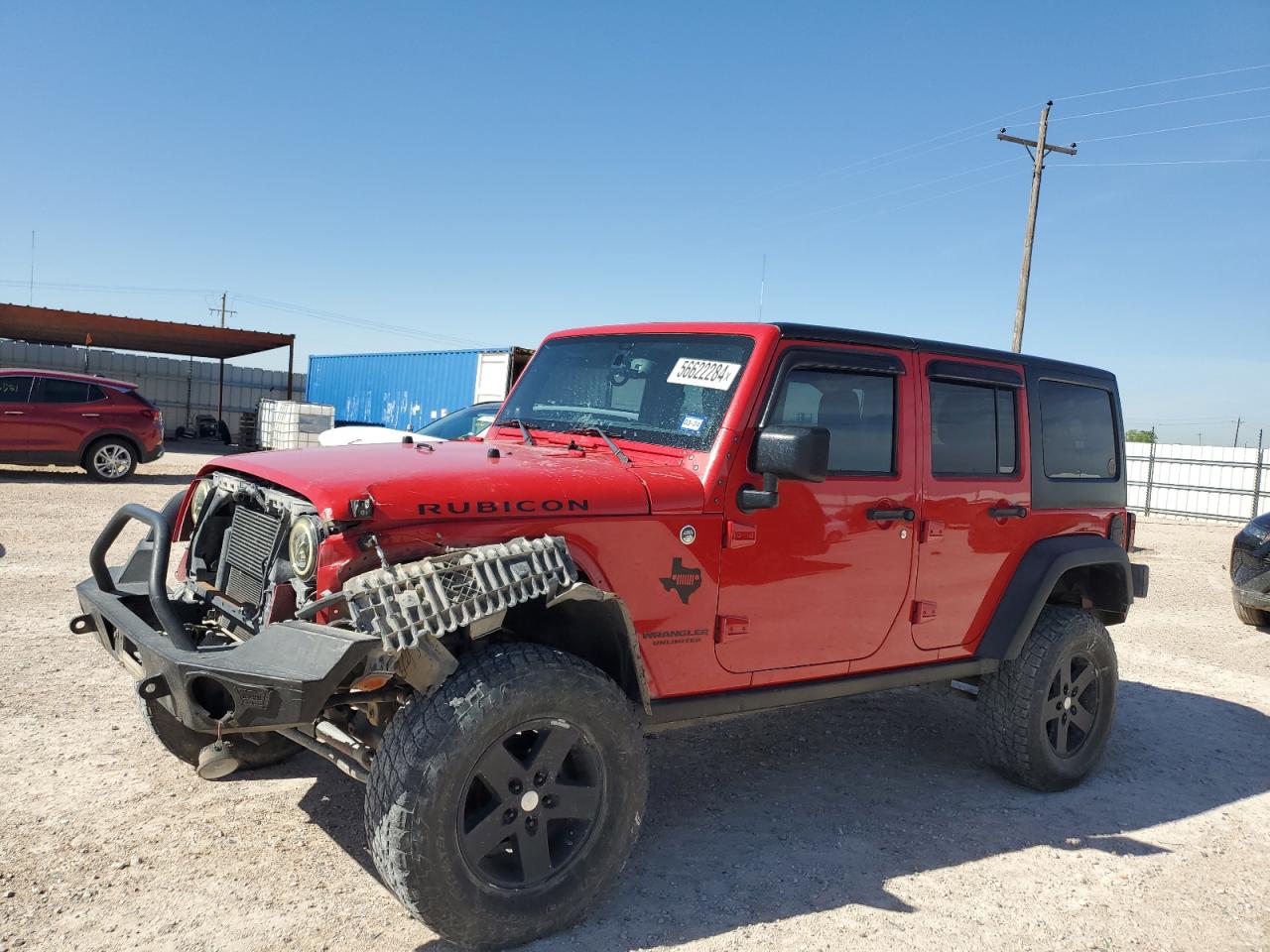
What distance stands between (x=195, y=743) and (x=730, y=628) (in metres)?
2.24

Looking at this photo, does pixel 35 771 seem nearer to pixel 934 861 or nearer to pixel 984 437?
pixel 934 861

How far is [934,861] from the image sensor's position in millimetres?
3785

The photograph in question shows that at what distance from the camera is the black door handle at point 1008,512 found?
14.4ft

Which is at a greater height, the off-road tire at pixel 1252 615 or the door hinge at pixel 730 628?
the door hinge at pixel 730 628

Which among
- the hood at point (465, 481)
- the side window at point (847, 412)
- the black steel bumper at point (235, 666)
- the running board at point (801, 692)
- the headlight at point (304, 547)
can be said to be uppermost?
the side window at point (847, 412)

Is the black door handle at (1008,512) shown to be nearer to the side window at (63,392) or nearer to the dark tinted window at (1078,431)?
the dark tinted window at (1078,431)

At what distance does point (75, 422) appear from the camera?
14422mm

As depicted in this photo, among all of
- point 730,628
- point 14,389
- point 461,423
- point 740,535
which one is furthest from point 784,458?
point 14,389

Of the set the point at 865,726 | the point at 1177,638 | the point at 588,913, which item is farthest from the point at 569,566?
the point at 1177,638

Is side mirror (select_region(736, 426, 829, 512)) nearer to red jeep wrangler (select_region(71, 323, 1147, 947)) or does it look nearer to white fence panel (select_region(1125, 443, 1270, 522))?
red jeep wrangler (select_region(71, 323, 1147, 947))

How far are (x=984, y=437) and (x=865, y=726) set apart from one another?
77.1 inches

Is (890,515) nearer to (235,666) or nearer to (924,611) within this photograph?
(924,611)

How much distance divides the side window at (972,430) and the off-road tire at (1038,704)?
33.0 inches

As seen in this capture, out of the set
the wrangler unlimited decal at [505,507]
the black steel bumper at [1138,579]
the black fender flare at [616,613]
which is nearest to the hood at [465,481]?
the wrangler unlimited decal at [505,507]
